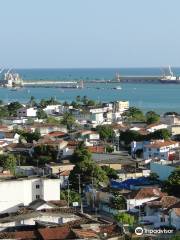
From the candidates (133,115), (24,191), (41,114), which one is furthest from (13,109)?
(24,191)

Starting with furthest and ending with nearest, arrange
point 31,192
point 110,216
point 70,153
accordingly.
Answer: point 70,153
point 110,216
point 31,192

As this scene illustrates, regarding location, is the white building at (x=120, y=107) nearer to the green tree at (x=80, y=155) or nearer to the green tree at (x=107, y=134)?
the green tree at (x=107, y=134)

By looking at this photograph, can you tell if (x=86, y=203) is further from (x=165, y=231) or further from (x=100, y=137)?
(x=100, y=137)

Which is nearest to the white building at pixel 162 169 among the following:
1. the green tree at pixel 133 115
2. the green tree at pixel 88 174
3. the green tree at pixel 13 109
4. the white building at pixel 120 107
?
the green tree at pixel 88 174

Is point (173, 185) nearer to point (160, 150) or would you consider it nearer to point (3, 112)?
A: point (160, 150)

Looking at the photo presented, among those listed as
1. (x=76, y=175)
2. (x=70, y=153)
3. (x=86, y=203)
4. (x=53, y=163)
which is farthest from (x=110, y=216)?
(x=70, y=153)

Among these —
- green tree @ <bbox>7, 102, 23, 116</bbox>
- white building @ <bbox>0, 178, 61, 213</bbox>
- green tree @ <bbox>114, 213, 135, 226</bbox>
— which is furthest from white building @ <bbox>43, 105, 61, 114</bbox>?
green tree @ <bbox>114, 213, 135, 226</bbox>

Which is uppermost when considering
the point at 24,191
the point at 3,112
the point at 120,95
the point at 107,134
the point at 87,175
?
the point at 24,191

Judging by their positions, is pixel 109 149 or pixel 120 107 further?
pixel 120 107

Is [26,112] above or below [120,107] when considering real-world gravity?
above
